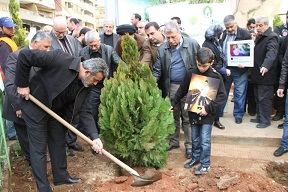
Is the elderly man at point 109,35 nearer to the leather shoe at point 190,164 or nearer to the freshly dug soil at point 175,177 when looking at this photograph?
the freshly dug soil at point 175,177

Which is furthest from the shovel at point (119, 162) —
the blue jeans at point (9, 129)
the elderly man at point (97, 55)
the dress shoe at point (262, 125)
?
the dress shoe at point (262, 125)

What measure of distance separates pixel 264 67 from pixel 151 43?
6.52 feet

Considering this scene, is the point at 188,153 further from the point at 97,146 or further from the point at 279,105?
the point at 279,105

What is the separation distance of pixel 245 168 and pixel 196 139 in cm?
79

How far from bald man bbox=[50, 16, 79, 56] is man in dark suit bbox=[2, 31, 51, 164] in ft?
2.94

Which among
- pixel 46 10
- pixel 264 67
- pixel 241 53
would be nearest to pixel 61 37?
pixel 241 53

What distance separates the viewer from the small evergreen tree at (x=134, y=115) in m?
3.71

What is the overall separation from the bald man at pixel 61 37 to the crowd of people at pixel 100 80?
2cm

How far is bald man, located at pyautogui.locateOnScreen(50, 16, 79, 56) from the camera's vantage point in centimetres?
459

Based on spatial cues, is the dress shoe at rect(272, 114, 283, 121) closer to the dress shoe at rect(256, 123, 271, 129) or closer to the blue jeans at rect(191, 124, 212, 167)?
the dress shoe at rect(256, 123, 271, 129)

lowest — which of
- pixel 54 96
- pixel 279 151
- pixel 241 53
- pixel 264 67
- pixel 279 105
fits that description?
pixel 279 151

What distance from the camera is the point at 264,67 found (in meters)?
5.05

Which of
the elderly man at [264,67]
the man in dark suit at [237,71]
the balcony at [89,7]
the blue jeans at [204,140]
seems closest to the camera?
the blue jeans at [204,140]

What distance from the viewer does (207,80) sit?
3832 mm
